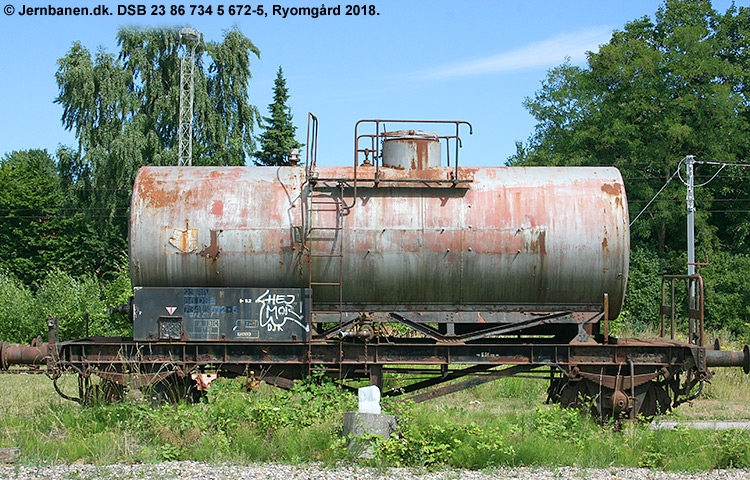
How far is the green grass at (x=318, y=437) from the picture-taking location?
27.3 feet

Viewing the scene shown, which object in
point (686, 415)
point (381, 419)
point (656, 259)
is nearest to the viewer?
point (381, 419)

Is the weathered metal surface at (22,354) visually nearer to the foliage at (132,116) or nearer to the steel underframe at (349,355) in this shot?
the steel underframe at (349,355)

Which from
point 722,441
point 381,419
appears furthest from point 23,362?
point 722,441


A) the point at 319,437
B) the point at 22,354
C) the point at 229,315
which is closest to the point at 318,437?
the point at 319,437

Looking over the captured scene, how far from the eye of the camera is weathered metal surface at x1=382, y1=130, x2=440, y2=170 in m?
10.7

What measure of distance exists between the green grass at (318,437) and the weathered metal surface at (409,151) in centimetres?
344

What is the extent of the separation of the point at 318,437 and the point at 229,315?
2442 mm

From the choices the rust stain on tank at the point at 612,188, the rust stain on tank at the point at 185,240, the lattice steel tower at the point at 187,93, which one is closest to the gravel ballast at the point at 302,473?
the rust stain on tank at the point at 185,240

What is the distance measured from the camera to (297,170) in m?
10.7

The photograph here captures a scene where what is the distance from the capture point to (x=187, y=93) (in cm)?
3500

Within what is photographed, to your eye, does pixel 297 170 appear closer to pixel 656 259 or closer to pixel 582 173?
pixel 582 173

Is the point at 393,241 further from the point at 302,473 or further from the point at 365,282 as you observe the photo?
the point at 302,473

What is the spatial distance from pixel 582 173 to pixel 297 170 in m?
4.24

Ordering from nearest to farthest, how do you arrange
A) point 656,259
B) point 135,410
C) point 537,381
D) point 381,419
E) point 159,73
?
point 381,419
point 135,410
point 537,381
point 656,259
point 159,73
